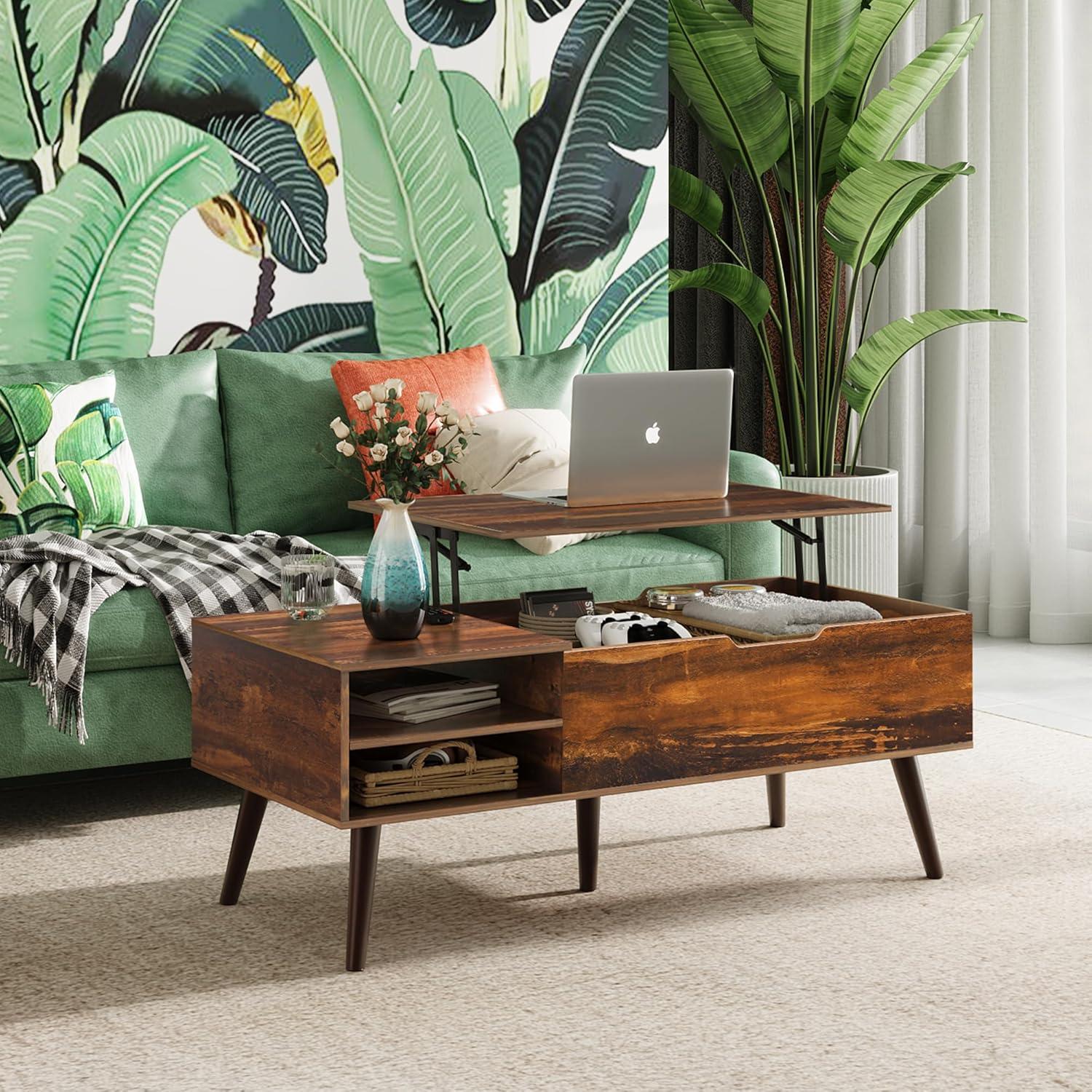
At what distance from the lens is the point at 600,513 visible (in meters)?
2.85

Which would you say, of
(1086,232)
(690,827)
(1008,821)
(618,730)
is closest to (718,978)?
(618,730)

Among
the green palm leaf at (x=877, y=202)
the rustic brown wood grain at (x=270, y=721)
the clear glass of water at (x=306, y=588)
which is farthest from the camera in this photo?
the green palm leaf at (x=877, y=202)

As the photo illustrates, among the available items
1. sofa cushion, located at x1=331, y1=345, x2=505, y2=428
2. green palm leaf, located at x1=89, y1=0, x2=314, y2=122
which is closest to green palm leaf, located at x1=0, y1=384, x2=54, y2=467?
sofa cushion, located at x1=331, y1=345, x2=505, y2=428

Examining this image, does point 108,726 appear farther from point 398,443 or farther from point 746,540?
point 746,540

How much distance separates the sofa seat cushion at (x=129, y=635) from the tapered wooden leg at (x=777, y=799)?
3.75 ft

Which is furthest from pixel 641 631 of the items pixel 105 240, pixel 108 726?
pixel 105 240

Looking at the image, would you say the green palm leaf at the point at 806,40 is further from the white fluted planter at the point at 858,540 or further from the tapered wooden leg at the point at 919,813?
the tapered wooden leg at the point at 919,813

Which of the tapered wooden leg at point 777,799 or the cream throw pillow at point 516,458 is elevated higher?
the cream throw pillow at point 516,458

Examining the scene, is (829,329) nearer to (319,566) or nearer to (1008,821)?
(1008,821)

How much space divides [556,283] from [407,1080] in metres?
2.95

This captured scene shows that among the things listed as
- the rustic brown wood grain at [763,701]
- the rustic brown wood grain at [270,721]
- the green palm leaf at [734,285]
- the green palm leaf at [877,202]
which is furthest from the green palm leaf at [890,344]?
the rustic brown wood grain at [270,721]

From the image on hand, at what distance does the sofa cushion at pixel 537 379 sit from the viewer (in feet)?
14.0

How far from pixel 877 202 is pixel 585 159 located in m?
0.80

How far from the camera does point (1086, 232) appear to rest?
16.4ft
